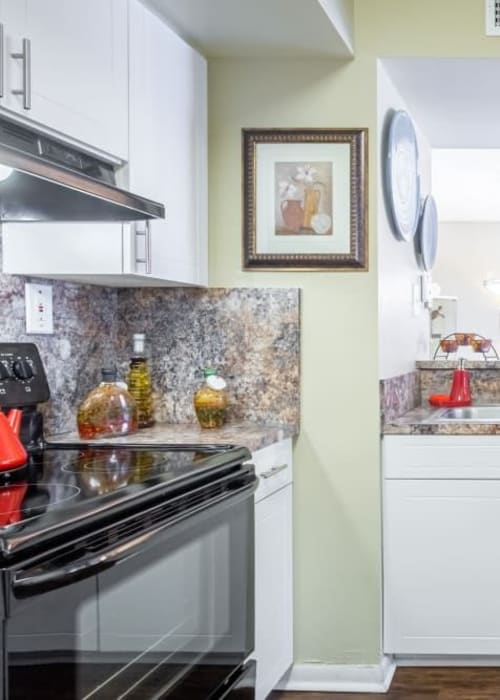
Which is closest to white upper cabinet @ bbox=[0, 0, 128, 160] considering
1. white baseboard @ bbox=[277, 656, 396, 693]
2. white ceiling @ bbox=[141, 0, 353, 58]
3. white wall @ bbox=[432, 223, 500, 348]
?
white ceiling @ bbox=[141, 0, 353, 58]

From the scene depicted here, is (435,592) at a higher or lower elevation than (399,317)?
lower

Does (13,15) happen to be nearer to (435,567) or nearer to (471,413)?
(435,567)

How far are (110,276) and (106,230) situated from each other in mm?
127

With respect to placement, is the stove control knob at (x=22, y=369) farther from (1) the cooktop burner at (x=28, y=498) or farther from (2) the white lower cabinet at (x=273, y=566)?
(2) the white lower cabinet at (x=273, y=566)

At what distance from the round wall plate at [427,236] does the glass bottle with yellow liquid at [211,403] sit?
1391 mm

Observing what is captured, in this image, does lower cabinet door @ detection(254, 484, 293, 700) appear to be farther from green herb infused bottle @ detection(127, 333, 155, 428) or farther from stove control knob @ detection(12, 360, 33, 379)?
stove control knob @ detection(12, 360, 33, 379)

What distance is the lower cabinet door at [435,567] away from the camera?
2.82 metres

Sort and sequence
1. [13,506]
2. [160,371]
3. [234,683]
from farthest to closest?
[160,371] → [234,683] → [13,506]

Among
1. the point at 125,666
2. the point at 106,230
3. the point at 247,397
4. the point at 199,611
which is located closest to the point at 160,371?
the point at 247,397

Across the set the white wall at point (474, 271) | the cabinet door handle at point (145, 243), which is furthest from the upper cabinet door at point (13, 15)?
the white wall at point (474, 271)

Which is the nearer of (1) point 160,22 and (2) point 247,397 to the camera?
(1) point 160,22

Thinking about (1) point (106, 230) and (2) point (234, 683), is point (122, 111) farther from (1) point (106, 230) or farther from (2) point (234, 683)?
(2) point (234, 683)

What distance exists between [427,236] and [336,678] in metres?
1.83

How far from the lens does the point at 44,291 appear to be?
7.66 ft
